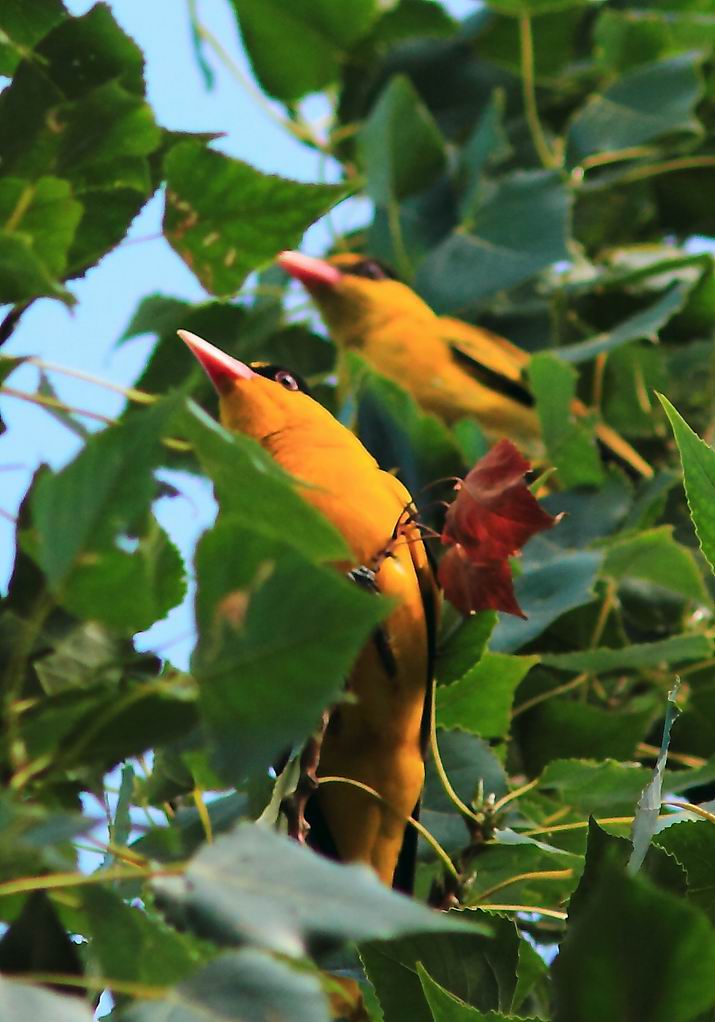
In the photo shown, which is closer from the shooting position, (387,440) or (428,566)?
(428,566)

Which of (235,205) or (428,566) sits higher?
(235,205)

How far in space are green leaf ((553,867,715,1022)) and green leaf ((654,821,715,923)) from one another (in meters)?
0.41

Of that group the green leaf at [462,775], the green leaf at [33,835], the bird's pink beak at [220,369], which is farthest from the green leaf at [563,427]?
the green leaf at [33,835]

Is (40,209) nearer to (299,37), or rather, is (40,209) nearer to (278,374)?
(278,374)

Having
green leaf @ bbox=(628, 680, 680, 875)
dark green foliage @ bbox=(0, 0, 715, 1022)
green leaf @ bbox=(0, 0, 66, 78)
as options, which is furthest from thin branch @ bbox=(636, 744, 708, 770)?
green leaf @ bbox=(0, 0, 66, 78)

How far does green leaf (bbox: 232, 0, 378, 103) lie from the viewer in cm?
260

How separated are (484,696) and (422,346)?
1.58 metres

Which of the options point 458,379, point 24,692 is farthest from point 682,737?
point 24,692

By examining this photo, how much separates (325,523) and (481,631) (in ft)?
2.34

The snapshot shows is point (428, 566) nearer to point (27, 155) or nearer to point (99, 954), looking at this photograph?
point (27, 155)

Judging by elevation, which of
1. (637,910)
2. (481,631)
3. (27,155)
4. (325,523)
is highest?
(27,155)

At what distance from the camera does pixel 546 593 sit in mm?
A: 1729

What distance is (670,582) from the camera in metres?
1.86

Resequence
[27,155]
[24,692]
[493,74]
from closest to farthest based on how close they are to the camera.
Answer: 1. [24,692]
2. [27,155]
3. [493,74]
